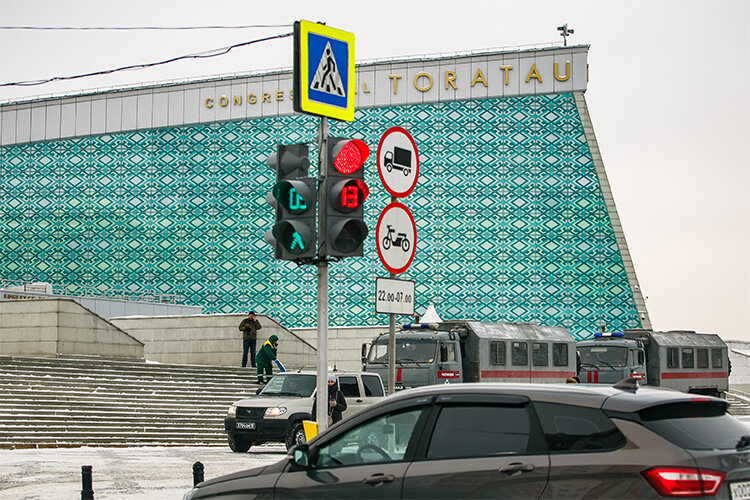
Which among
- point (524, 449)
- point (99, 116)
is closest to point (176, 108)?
point (99, 116)

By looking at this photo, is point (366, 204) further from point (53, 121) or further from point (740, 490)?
point (740, 490)

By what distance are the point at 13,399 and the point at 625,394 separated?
18.3 metres

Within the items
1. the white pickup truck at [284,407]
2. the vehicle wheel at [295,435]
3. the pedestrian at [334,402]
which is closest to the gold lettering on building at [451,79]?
the white pickup truck at [284,407]

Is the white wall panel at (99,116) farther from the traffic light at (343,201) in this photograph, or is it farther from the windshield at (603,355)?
the traffic light at (343,201)

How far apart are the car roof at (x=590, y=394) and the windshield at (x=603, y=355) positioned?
77.3 feet

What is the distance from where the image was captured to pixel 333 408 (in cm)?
1552

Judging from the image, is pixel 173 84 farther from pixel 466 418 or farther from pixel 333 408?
pixel 466 418

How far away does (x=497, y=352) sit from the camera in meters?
25.6

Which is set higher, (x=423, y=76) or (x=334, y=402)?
(x=423, y=76)

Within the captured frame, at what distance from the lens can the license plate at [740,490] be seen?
500 centimetres

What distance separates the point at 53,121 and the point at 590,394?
4650 centimetres

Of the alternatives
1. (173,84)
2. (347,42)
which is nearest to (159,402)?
(347,42)

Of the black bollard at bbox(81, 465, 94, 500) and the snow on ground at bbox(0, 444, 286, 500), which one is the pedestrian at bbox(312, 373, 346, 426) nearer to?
the snow on ground at bbox(0, 444, 286, 500)

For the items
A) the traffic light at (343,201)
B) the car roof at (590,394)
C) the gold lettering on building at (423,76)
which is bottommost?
the car roof at (590,394)
